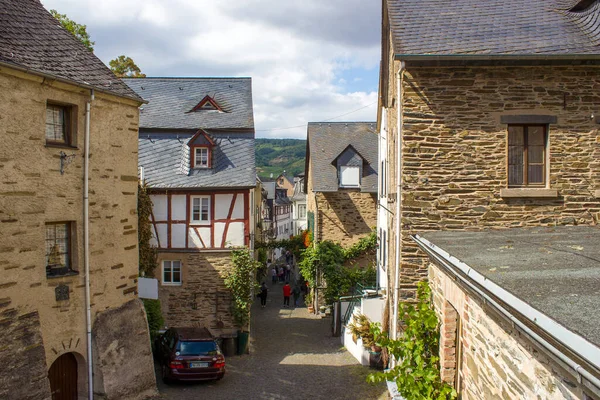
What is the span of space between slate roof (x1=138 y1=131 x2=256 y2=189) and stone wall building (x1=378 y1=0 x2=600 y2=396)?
33.8 feet

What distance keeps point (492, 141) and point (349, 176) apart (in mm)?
16214

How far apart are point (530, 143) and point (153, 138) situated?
15046 millimetres

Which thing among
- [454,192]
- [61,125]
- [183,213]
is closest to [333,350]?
[183,213]

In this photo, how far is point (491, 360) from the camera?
17.4 feet

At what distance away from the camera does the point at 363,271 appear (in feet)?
81.6

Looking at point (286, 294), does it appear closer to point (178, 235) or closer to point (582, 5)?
point (178, 235)

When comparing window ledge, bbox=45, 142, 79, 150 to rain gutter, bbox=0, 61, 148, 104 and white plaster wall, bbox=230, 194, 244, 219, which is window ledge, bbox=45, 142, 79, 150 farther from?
white plaster wall, bbox=230, 194, 244, 219

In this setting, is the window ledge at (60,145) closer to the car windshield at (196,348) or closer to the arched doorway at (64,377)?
the arched doorway at (64,377)

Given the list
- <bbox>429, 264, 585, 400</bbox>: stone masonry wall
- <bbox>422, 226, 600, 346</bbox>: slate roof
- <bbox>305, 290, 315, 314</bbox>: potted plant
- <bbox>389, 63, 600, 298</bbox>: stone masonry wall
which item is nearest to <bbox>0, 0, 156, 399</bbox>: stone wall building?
<bbox>389, 63, 600, 298</bbox>: stone masonry wall

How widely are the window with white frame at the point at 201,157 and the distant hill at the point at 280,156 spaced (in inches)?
4698

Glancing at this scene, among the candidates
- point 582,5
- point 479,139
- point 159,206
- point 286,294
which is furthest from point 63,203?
point 286,294

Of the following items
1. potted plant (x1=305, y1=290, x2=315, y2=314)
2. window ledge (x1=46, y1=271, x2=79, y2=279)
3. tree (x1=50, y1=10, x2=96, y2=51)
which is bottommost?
potted plant (x1=305, y1=290, x2=315, y2=314)

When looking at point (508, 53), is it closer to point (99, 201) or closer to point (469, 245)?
point (469, 245)

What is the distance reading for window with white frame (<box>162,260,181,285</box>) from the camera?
2078cm
